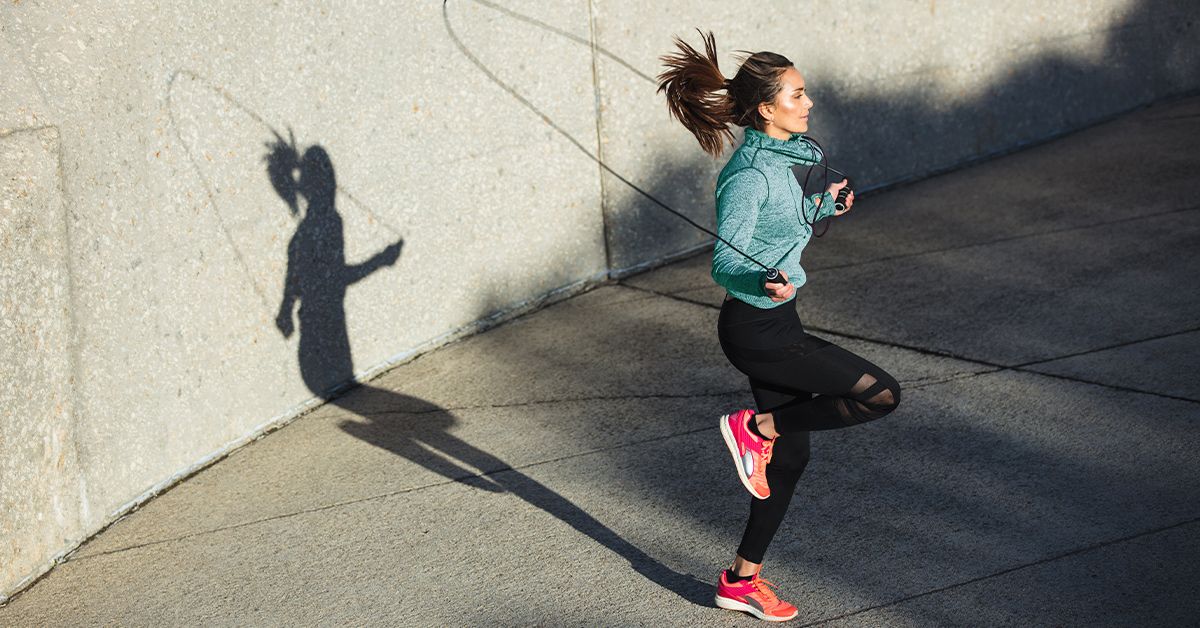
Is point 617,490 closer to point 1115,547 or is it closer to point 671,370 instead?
point 671,370

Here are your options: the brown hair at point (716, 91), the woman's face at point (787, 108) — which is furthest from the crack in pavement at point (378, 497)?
the woman's face at point (787, 108)

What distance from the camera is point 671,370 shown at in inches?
240

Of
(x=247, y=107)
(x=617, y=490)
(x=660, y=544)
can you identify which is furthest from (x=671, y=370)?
(x=247, y=107)

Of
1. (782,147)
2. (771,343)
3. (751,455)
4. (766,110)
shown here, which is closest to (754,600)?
(751,455)

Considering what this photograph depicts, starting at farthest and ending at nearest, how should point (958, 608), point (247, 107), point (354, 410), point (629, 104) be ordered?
point (629, 104), point (354, 410), point (247, 107), point (958, 608)

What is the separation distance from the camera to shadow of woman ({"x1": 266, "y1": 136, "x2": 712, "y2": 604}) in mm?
5383

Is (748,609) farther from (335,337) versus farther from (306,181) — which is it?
(306,181)

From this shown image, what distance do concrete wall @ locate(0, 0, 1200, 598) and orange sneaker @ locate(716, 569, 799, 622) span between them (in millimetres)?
2507

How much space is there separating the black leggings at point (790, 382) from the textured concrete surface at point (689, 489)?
0.36 m

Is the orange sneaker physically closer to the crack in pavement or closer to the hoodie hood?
the hoodie hood

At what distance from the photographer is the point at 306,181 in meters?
5.88

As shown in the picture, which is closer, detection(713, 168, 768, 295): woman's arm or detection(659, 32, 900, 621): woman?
detection(713, 168, 768, 295): woman's arm

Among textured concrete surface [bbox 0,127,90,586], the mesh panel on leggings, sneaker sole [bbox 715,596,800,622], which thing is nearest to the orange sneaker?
sneaker sole [bbox 715,596,800,622]

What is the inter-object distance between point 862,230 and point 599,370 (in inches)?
102
